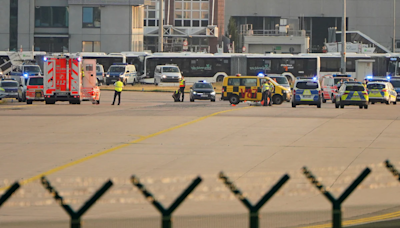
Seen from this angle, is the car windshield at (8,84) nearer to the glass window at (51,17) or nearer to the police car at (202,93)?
the police car at (202,93)

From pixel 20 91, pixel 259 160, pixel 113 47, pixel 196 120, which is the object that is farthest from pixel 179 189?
pixel 113 47

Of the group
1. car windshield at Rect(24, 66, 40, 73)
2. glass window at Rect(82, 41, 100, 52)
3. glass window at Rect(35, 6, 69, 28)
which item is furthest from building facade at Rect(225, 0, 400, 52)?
car windshield at Rect(24, 66, 40, 73)

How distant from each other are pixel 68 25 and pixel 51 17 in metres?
2.27

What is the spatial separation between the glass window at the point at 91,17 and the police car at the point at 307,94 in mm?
45808

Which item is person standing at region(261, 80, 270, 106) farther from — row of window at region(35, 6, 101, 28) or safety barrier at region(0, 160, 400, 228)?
row of window at region(35, 6, 101, 28)

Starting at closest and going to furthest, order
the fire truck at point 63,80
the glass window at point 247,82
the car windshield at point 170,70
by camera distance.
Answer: the fire truck at point 63,80 → the glass window at point 247,82 → the car windshield at point 170,70

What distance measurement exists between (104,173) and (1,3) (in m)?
68.0

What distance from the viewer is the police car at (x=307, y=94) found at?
38.8 m

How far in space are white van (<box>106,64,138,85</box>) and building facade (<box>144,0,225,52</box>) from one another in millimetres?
29818

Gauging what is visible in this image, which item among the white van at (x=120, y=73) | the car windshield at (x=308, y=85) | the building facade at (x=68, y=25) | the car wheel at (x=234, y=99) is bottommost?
the car wheel at (x=234, y=99)

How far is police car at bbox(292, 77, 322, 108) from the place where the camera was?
38750 mm

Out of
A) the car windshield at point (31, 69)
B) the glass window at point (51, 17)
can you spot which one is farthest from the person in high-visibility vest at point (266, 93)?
the glass window at point (51, 17)

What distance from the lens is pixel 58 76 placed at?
130 feet

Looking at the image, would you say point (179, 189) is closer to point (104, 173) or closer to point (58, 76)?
point (104, 173)
